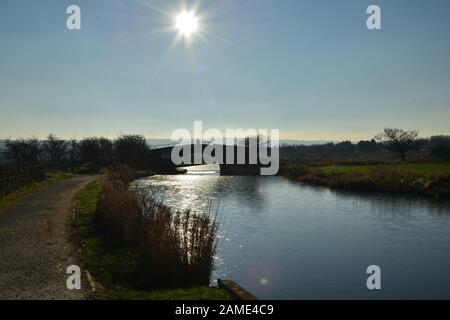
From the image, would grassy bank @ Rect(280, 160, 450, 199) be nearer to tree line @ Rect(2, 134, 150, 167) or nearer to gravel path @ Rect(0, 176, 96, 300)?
gravel path @ Rect(0, 176, 96, 300)

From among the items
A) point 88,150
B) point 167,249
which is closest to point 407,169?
point 167,249

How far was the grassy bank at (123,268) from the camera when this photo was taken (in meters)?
9.41

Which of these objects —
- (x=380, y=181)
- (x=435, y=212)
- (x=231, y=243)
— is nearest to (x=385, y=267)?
(x=231, y=243)

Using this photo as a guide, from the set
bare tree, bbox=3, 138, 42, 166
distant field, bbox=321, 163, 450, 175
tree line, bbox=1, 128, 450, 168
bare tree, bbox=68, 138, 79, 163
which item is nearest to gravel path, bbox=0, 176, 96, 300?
distant field, bbox=321, 163, 450, 175

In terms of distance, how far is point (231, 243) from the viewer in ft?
58.1

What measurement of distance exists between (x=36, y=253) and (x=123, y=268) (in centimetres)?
298

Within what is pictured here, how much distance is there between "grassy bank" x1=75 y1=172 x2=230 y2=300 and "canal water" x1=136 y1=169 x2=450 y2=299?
8.63ft

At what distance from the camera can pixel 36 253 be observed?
1216 centimetres

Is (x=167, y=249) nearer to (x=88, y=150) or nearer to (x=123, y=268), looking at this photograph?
(x=123, y=268)

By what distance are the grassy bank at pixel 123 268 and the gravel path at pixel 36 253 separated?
0.58 meters

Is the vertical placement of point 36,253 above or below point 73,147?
below

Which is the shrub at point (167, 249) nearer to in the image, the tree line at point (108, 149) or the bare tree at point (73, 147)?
the tree line at point (108, 149)

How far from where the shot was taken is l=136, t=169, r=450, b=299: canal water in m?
12.4
